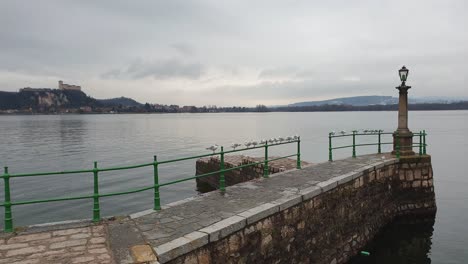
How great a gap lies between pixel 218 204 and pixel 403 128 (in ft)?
31.2

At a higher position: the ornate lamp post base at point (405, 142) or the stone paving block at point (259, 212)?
the ornate lamp post base at point (405, 142)

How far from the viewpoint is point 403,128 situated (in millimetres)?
13578

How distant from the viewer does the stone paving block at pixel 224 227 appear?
220 inches

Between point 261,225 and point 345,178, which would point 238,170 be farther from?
point 261,225

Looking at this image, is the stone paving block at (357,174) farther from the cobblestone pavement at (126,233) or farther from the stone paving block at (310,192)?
the cobblestone pavement at (126,233)

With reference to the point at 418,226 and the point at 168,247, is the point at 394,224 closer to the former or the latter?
the point at 418,226

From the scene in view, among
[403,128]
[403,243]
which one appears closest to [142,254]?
[403,243]

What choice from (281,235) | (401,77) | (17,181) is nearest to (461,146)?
(401,77)

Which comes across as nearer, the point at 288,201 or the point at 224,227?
the point at 224,227

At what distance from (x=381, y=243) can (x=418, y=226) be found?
255 centimetres

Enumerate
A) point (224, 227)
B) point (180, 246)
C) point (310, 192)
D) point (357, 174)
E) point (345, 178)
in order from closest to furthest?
point (180, 246), point (224, 227), point (310, 192), point (345, 178), point (357, 174)

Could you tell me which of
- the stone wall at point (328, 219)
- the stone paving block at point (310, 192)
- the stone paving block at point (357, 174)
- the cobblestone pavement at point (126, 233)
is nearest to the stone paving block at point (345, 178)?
the stone wall at point (328, 219)

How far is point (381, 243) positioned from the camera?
36.4 ft

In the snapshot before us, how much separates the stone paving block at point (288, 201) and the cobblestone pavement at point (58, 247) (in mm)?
3413
